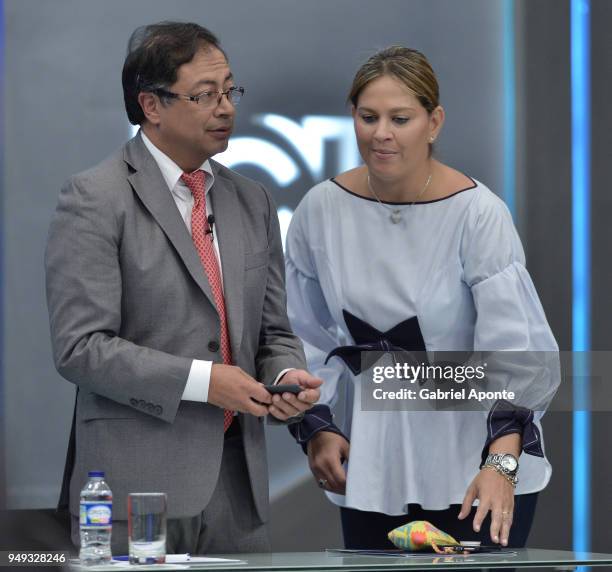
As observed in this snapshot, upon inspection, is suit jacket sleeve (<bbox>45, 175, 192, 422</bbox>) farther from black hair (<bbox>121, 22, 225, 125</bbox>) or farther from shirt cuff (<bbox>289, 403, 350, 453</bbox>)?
shirt cuff (<bbox>289, 403, 350, 453</bbox>)

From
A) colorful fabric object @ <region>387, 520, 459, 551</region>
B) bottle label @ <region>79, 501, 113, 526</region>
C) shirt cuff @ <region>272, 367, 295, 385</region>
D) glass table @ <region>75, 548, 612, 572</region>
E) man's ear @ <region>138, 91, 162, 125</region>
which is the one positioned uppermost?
man's ear @ <region>138, 91, 162, 125</region>

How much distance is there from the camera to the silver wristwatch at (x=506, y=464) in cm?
283

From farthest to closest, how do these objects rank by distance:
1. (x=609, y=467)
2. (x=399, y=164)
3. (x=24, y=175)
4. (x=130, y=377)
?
1. (x=609, y=467)
2. (x=24, y=175)
3. (x=399, y=164)
4. (x=130, y=377)

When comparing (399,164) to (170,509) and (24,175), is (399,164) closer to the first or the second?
(170,509)

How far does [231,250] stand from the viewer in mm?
2812

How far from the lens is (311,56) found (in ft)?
14.9

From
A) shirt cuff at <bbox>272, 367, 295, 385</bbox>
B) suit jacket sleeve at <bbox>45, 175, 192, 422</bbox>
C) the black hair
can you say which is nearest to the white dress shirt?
shirt cuff at <bbox>272, 367, 295, 385</bbox>

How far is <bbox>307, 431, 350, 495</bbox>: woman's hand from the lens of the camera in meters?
3.11

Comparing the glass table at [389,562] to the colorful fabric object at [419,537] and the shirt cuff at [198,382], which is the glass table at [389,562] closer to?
the colorful fabric object at [419,537]

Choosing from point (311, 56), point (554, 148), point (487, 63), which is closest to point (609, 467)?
point (554, 148)

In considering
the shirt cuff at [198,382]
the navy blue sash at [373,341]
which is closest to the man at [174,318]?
the shirt cuff at [198,382]

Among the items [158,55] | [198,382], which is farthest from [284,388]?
[158,55]

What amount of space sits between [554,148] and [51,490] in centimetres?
220

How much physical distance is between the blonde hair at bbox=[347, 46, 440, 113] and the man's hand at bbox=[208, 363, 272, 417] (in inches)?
34.9
